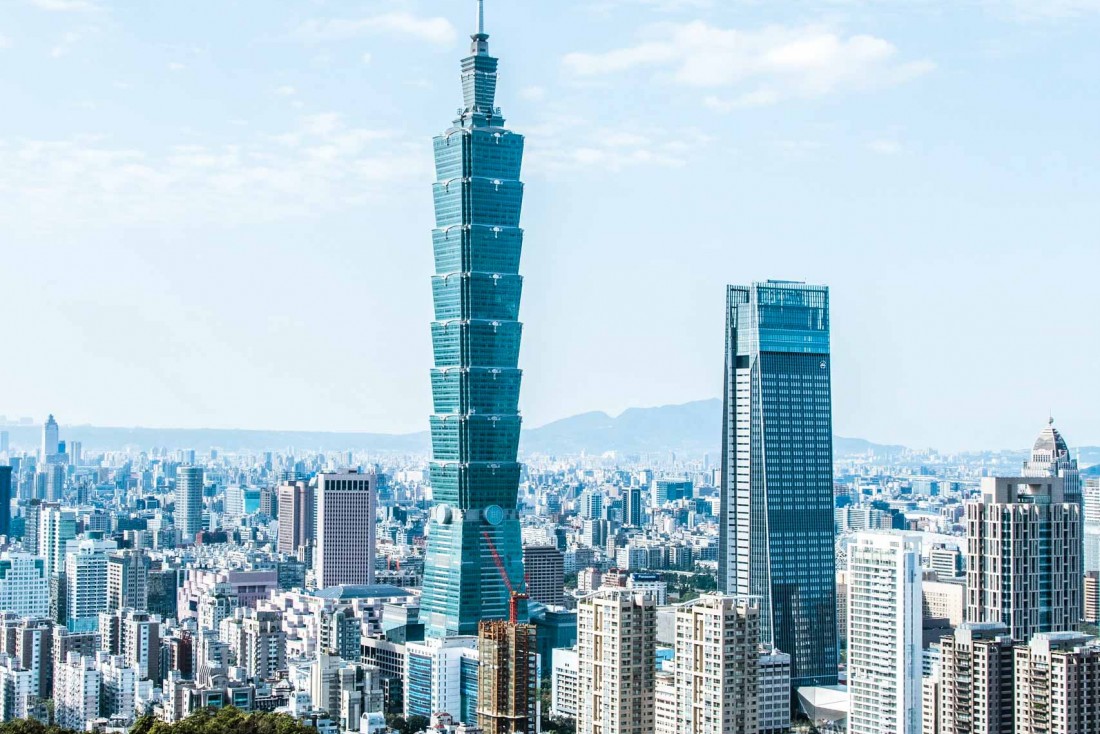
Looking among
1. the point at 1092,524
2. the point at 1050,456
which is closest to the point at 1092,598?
the point at 1050,456

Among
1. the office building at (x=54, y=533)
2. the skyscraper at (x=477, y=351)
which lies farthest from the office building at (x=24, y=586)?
the skyscraper at (x=477, y=351)

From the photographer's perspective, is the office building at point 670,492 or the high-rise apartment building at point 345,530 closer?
the high-rise apartment building at point 345,530

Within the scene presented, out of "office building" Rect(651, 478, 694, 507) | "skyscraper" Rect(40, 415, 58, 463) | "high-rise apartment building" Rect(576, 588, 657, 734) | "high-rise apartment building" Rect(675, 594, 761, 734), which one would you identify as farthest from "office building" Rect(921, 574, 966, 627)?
"skyscraper" Rect(40, 415, 58, 463)

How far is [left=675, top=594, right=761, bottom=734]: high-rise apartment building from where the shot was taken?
28.7 m

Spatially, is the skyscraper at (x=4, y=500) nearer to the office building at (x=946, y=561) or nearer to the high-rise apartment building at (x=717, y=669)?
the office building at (x=946, y=561)

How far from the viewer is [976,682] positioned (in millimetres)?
30469

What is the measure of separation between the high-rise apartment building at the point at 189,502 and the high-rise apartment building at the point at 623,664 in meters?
69.3

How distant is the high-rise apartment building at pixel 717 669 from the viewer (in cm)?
2873

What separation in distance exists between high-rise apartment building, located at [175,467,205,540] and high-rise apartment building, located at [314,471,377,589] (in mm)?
26231

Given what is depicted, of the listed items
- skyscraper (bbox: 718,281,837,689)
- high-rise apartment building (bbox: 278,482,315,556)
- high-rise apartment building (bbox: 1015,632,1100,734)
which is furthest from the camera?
high-rise apartment building (bbox: 278,482,315,556)

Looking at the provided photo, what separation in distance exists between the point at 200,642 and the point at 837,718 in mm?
17906

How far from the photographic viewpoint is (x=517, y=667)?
32625 millimetres

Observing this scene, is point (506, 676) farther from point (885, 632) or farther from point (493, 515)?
point (493, 515)

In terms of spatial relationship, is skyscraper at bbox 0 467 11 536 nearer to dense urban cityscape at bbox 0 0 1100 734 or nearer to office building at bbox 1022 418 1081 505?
dense urban cityscape at bbox 0 0 1100 734
